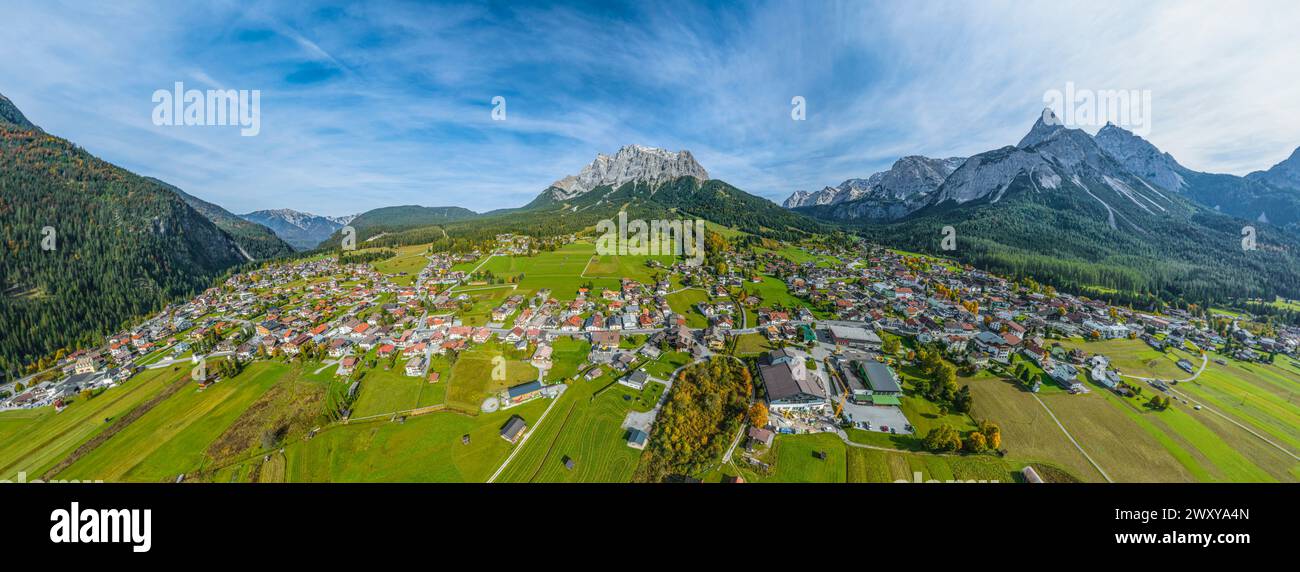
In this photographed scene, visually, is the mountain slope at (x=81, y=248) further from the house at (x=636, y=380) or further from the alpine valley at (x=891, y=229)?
the house at (x=636, y=380)

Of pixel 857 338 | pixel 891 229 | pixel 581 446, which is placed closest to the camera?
pixel 581 446

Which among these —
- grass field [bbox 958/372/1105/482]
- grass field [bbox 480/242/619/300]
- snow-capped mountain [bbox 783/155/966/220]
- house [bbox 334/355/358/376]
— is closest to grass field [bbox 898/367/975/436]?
grass field [bbox 958/372/1105/482]

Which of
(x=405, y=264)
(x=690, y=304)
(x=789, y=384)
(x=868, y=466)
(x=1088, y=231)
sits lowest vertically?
A: (x=868, y=466)

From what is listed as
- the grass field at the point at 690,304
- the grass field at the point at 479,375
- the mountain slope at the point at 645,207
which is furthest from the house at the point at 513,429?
the mountain slope at the point at 645,207

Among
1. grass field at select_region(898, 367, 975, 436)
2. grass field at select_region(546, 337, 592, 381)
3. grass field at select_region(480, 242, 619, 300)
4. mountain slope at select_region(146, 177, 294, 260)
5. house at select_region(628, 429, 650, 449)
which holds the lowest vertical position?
house at select_region(628, 429, 650, 449)

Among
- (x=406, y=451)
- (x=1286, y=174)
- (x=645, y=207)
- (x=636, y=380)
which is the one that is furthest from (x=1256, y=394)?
(x=1286, y=174)

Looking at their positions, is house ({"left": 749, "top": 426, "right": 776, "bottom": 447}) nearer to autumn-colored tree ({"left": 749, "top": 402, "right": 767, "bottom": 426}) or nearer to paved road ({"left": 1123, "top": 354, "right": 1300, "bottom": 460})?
autumn-colored tree ({"left": 749, "top": 402, "right": 767, "bottom": 426})

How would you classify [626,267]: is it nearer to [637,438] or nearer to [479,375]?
[479,375]

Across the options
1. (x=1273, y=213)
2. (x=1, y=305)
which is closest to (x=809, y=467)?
(x=1, y=305)
